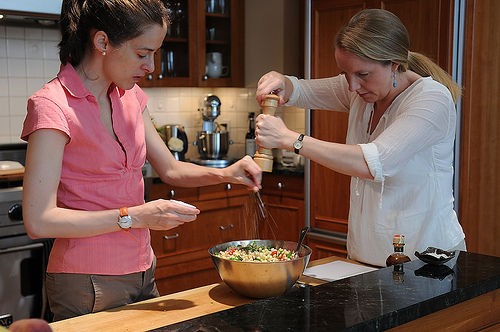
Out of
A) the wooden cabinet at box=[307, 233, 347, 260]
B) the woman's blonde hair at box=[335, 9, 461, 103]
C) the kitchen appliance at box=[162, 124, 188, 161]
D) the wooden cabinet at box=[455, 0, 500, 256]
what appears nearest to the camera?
the woman's blonde hair at box=[335, 9, 461, 103]

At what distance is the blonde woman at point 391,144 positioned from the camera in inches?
73.2

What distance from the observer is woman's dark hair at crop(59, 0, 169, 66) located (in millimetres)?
1652

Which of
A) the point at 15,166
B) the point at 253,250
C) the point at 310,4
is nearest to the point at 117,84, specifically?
the point at 253,250

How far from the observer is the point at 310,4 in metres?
3.81

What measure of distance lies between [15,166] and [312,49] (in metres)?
1.86

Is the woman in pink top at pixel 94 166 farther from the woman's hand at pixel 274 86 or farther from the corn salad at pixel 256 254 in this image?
the woman's hand at pixel 274 86

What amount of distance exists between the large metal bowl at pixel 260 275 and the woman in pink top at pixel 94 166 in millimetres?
179

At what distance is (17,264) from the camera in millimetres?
3211

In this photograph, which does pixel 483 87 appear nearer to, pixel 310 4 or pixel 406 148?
pixel 310 4

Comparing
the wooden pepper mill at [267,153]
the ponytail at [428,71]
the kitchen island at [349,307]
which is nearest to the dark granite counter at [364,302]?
the kitchen island at [349,307]

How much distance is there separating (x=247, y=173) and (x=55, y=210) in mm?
622

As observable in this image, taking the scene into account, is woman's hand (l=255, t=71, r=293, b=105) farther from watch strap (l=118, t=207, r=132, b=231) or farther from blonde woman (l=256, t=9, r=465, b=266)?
watch strap (l=118, t=207, r=132, b=231)

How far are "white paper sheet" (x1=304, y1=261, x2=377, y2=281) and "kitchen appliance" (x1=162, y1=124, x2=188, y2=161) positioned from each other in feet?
8.08

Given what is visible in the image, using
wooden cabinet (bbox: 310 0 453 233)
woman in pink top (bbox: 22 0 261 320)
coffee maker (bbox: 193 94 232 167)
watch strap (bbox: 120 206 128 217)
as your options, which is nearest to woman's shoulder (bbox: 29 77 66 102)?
woman in pink top (bbox: 22 0 261 320)
